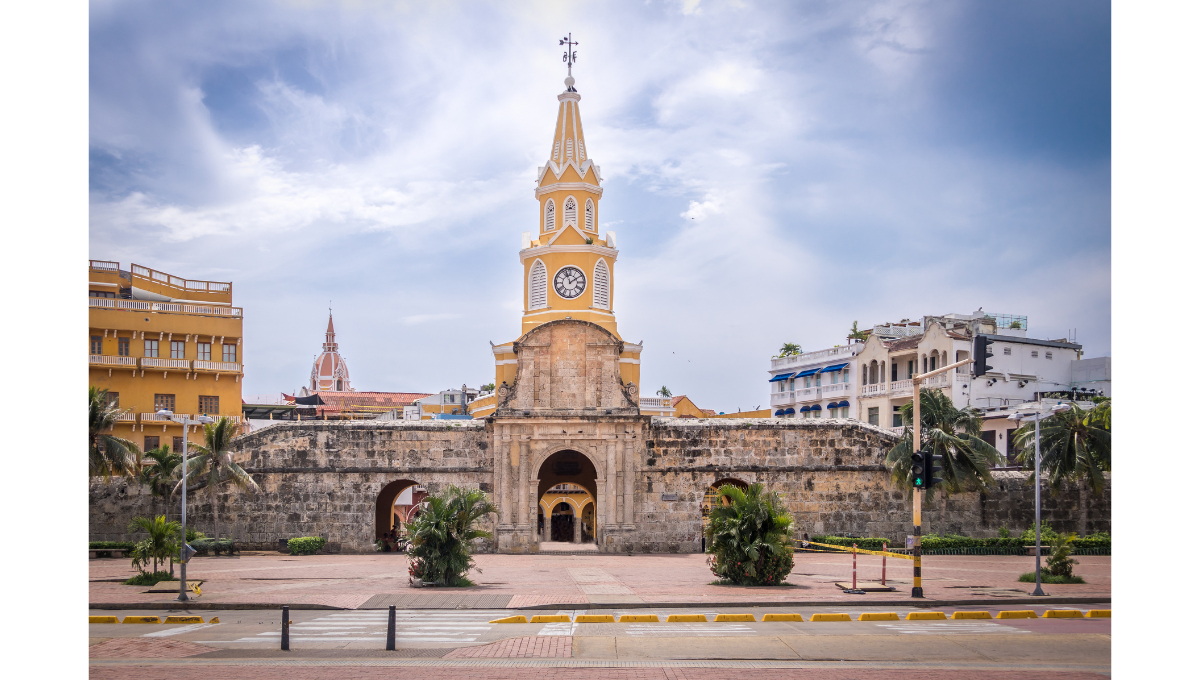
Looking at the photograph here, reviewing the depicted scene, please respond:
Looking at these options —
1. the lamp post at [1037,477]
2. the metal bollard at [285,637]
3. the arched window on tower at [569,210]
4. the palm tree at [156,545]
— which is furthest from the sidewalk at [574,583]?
the arched window on tower at [569,210]

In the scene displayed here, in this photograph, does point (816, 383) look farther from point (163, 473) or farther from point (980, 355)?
point (980, 355)

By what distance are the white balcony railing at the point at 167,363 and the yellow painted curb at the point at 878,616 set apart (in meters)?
36.2

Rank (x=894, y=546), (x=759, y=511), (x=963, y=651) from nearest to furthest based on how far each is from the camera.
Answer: (x=963, y=651) < (x=759, y=511) < (x=894, y=546)

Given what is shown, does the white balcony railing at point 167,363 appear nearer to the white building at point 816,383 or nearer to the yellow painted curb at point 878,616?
the white building at point 816,383

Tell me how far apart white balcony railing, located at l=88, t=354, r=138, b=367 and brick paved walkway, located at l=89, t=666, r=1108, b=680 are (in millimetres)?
33362

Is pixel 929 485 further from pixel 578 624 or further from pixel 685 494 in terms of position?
pixel 685 494

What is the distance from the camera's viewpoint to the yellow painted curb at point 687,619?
1819 cm

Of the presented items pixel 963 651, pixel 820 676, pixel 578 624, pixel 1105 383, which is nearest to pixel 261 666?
pixel 578 624

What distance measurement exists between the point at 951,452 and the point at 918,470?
40.8 ft

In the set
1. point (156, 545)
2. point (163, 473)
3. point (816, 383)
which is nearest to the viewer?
point (156, 545)

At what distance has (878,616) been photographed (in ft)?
62.1

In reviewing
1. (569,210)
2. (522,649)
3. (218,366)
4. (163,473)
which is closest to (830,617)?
(522,649)

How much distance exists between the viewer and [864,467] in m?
37.5

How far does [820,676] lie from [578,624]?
5.95 m
